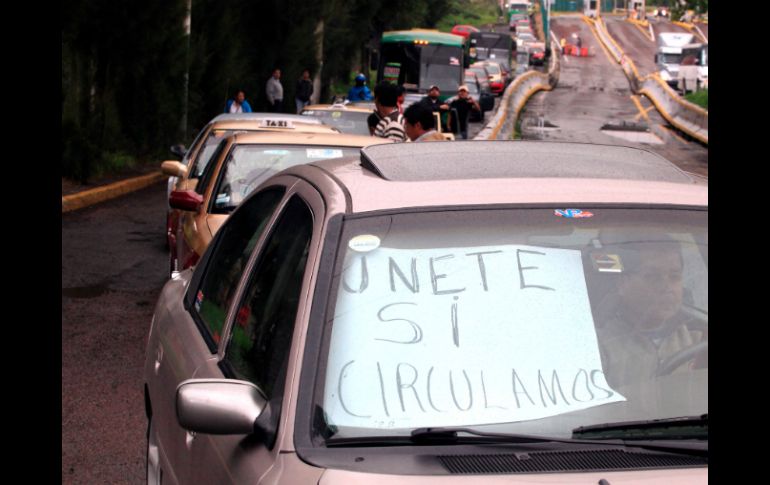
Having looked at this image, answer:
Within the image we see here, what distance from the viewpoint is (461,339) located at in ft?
9.76

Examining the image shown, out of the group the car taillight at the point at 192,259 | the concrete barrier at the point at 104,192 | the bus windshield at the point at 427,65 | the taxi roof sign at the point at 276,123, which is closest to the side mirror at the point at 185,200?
the car taillight at the point at 192,259

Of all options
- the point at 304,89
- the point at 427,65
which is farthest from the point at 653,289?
the point at 427,65

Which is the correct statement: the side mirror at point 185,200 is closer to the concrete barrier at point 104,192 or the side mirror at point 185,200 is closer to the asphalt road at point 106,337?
the asphalt road at point 106,337

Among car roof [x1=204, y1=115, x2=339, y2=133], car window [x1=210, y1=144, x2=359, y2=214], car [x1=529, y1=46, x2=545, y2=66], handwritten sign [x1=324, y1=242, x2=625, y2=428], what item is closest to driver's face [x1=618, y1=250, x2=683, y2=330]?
handwritten sign [x1=324, y1=242, x2=625, y2=428]

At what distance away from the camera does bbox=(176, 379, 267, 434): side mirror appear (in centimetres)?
279

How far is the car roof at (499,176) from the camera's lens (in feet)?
10.6

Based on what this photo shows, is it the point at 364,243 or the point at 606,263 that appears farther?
the point at 606,263

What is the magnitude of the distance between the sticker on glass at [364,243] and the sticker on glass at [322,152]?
5418 mm

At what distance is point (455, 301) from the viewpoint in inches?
120

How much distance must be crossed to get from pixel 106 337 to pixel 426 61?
100ft

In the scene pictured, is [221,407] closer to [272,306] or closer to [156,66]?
[272,306]
